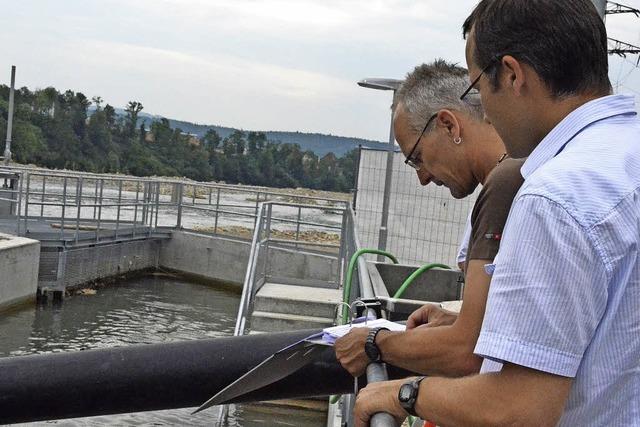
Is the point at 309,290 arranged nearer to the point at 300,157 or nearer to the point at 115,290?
the point at 115,290

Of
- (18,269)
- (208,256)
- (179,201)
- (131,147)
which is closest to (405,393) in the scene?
(18,269)

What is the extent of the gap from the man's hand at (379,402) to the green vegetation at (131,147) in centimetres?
4124

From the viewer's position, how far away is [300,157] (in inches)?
1884

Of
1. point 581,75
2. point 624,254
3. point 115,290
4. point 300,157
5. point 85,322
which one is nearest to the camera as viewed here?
point 624,254

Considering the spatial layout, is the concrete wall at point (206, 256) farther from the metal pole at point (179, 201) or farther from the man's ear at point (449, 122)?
the man's ear at point (449, 122)

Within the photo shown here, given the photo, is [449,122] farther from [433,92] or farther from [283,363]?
[283,363]

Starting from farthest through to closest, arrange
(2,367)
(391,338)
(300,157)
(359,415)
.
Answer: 1. (300,157)
2. (2,367)
3. (391,338)
4. (359,415)

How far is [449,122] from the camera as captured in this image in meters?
2.42

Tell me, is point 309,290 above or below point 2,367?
below

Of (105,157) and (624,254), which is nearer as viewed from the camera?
(624,254)

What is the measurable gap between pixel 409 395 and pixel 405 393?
0.01 metres

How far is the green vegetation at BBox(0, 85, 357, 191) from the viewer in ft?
162

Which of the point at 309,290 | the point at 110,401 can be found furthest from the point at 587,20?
the point at 309,290

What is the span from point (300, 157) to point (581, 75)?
46.4m
